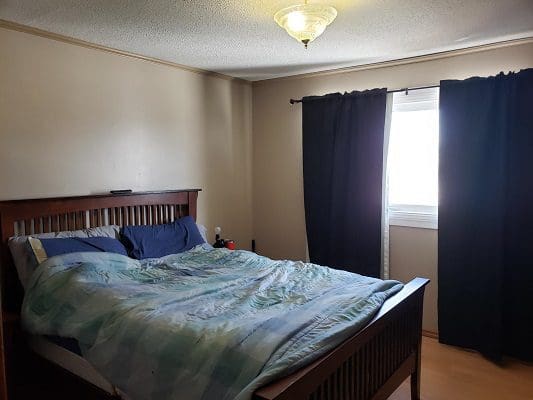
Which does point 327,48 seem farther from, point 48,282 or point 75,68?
point 48,282

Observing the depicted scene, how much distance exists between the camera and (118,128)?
10.6ft

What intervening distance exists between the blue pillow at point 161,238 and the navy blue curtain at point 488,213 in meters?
2.03

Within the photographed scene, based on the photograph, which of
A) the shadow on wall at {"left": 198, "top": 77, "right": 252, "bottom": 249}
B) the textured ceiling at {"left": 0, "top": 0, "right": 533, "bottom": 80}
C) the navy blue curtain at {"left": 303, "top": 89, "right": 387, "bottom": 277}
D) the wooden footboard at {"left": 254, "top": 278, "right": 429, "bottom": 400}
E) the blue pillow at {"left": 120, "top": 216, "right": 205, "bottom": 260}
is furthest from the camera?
the shadow on wall at {"left": 198, "top": 77, "right": 252, "bottom": 249}

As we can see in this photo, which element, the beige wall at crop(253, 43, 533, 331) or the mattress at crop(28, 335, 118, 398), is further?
the beige wall at crop(253, 43, 533, 331)

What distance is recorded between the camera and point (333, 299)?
2090 mm

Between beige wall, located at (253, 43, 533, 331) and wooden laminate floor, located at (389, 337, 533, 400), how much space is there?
41cm

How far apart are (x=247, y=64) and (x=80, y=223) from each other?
1.91 meters

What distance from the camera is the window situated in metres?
3.42

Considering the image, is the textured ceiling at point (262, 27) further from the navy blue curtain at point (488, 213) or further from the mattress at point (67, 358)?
the mattress at point (67, 358)

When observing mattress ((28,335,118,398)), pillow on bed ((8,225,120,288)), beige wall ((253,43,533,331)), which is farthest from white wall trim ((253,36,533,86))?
mattress ((28,335,118,398))

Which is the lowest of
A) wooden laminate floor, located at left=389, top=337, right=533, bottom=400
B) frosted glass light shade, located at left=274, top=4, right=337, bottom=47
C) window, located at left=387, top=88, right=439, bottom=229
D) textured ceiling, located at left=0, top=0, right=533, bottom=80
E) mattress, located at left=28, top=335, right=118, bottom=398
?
wooden laminate floor, located at left=389, top=337, right=533, bottom=400

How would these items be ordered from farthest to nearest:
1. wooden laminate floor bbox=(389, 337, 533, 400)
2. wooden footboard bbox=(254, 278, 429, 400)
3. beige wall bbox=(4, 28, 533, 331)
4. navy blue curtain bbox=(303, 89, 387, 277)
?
navy blue curtain bbox=(303, 89, 387, 277), beige wall bbox=(4, 28, 533, 331), wooden laminate floor bbox=(389, 337, 533, 400), wooden footboard bbox=(254, 278, 429, 400)

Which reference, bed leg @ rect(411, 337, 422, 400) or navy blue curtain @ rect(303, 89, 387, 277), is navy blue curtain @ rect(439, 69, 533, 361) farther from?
bed leg @ rect(411, 337, 422, 400)

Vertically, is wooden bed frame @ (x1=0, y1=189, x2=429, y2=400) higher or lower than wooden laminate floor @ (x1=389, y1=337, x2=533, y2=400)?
higher
